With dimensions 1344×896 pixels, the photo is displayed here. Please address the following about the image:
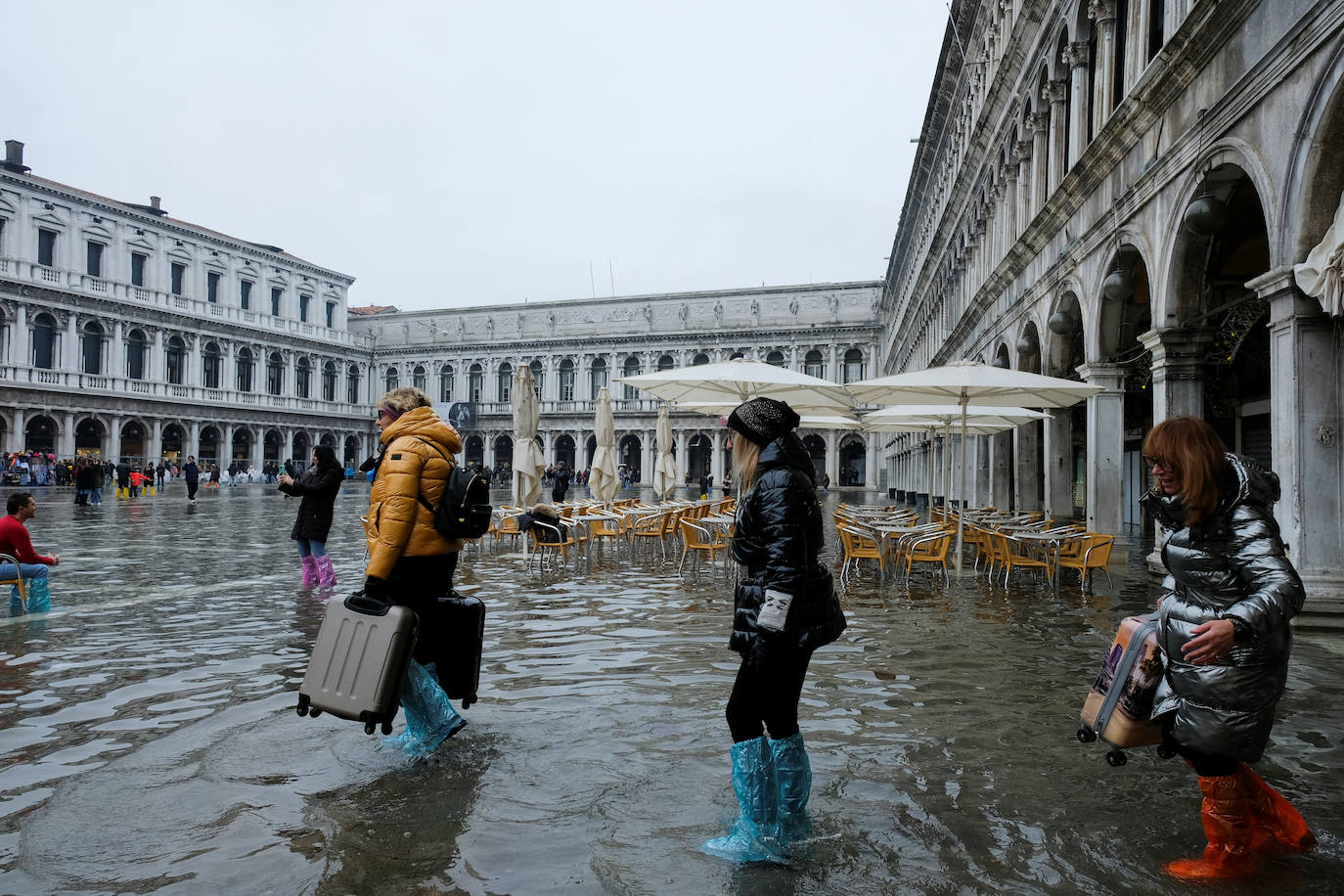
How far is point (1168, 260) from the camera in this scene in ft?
30.5

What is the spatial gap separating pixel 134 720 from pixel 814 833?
3435 millimetres

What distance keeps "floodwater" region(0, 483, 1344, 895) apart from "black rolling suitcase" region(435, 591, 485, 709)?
12.4 inches

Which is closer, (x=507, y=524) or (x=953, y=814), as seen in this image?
(x=953, y=814)

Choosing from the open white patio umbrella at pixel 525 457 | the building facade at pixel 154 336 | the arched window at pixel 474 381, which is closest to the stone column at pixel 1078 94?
the open white patio umbrella at pixel 525 457

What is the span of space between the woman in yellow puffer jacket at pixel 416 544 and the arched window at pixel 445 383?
64751mm

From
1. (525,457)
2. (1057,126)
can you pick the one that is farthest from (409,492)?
(1057,126)

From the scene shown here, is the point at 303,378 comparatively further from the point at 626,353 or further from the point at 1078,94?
the point at 1078,94

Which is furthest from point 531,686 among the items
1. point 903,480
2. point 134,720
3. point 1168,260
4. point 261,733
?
point 903,480

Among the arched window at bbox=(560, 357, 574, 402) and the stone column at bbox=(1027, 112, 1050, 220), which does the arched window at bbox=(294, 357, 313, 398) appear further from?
the stone column at bbox=(1027, 112, 1050, 220)

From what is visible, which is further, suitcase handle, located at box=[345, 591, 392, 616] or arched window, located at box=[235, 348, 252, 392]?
arched window, located at box=[235, 348, 252, 392]

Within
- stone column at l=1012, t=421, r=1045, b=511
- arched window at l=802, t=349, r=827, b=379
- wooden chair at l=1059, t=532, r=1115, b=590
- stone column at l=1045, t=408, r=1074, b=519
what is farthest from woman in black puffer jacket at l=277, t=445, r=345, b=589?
arched window at l=802, t=349, r=827, b=379

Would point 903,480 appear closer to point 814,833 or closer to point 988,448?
point 988,448

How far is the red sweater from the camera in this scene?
739cm

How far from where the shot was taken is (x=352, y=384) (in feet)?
215
